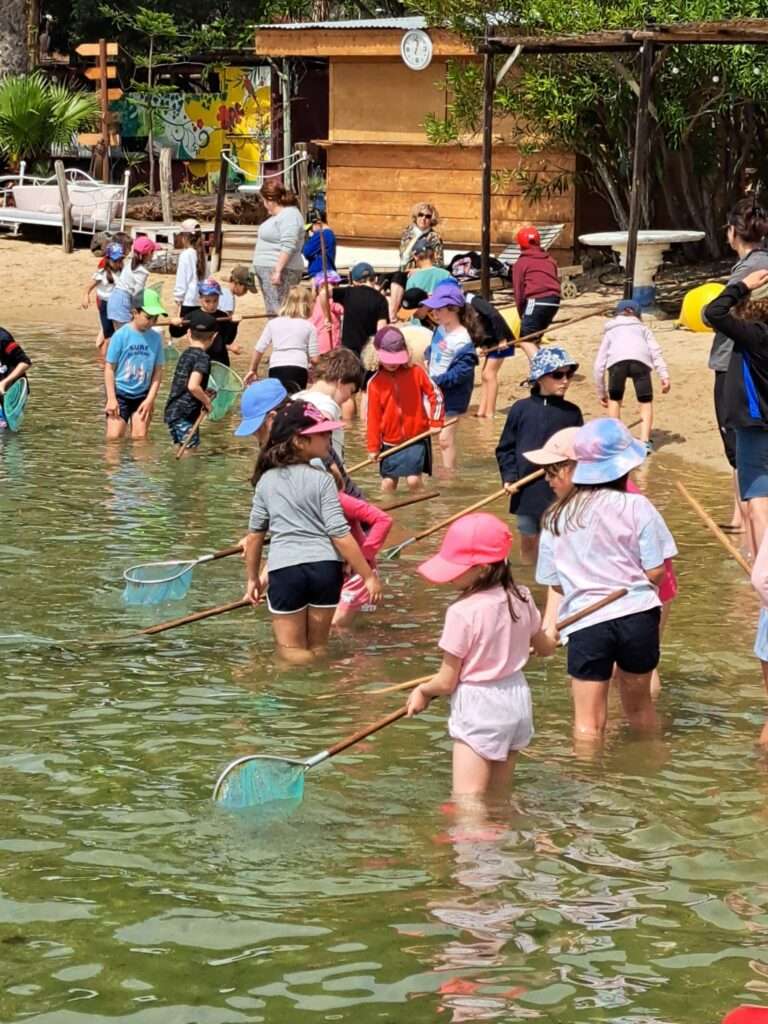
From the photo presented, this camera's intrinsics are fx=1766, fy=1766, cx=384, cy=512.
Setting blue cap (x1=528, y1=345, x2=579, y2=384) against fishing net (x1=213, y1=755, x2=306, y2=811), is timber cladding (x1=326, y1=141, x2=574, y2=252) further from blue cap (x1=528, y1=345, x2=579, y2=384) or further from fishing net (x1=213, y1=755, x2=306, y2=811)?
fishing net (x1=213, y1=755, x2=306, y2=811)

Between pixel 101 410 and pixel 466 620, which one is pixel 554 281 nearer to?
pixel 101 410

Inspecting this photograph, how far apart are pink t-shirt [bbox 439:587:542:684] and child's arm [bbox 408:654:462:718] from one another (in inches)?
1.2

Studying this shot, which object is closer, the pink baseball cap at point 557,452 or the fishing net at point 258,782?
the fishing net at point 258,782

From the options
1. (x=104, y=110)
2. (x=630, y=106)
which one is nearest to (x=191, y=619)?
(x=630, y=106)

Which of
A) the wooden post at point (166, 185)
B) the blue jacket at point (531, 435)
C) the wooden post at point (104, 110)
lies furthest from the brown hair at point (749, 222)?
the wooden post at point (104, 110)

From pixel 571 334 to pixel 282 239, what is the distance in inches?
154

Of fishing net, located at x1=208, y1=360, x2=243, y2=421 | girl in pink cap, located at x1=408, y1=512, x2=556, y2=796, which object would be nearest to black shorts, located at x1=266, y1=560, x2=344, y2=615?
girl in pink cap, located at x1=408, y1=512, x2=556, y2=796

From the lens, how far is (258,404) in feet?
30.3

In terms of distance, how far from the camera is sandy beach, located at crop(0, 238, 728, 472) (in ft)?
52.9

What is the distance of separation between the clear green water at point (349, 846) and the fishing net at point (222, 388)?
5225mm

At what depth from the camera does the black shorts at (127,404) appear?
15.1 m

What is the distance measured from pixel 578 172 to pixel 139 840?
18.4 meters

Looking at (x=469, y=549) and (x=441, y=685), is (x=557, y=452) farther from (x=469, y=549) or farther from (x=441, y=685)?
(x=441, y=685)

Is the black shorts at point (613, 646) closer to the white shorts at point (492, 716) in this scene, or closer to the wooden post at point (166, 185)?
the white shorts at point (492, 716)
